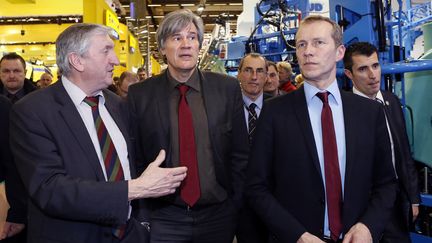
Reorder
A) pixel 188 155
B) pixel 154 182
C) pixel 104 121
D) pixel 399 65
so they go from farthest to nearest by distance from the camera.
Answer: pixel 399 65 → pixel 188 155 → pixel 104 121 → pixel 154 182

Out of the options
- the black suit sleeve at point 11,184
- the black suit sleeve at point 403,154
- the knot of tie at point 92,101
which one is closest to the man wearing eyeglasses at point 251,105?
the black suit sleeve at point 403,154

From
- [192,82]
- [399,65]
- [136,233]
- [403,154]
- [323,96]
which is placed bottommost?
[136,233]

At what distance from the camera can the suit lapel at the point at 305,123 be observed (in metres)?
1.73

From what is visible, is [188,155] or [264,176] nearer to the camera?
[264,176]

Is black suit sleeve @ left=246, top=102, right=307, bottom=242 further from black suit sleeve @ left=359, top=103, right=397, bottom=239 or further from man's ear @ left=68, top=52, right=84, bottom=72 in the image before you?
man's ear @ left=68, top=52, right=84, bottom=72

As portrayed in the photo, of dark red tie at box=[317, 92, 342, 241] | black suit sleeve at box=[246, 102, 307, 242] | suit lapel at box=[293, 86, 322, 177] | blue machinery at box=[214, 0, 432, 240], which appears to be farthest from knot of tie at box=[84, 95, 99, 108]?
blue machinery at box=[214, 0, 432, 240]

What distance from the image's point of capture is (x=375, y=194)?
1853 mm

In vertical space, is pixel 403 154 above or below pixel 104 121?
below

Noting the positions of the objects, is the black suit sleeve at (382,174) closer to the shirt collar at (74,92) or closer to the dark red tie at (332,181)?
the dark red tie at (332,181)

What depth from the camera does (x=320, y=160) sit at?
69.1 inches

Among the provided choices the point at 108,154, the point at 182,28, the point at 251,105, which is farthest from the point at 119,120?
the point at 251,105

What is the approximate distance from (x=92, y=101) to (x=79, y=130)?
0.69ft

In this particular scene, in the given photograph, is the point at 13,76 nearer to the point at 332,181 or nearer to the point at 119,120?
the point at 119,120

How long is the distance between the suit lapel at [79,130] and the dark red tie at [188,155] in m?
0.54
